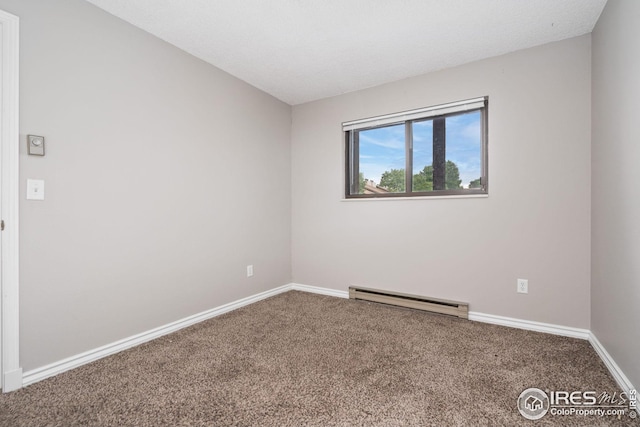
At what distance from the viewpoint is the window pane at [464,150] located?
262 centimetres

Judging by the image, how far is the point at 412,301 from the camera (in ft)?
9.20

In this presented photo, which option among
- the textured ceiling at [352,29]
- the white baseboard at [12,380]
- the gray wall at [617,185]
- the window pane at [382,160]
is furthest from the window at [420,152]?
the white baseboard at [12,380]

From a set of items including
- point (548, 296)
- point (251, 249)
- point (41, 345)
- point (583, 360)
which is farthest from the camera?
point (251, 249)

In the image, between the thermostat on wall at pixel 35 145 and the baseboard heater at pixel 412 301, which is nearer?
the thermostat on wall at pixel 35 145

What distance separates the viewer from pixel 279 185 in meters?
3.46

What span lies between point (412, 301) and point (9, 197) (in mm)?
2999

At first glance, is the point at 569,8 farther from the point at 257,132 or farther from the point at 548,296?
the point at 257,132

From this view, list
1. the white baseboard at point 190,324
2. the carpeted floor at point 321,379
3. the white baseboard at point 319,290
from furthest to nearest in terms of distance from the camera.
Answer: the white baseboard at point 319,290 < the white baseboard at point 190,324 < the carpeted floor at point 321,379

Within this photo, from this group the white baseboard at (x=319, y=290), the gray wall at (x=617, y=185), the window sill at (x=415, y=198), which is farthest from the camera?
the white baseboard at (x=319, y=290)

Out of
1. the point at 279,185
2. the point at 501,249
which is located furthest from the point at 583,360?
the point at 279,185

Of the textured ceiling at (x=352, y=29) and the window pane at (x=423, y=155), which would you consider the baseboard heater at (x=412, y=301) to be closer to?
the window pane at (x=423, y=155)

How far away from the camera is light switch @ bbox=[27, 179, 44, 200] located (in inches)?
63.3

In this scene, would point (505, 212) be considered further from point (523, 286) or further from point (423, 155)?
point (423, 155)

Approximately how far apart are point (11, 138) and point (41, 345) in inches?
45.8
